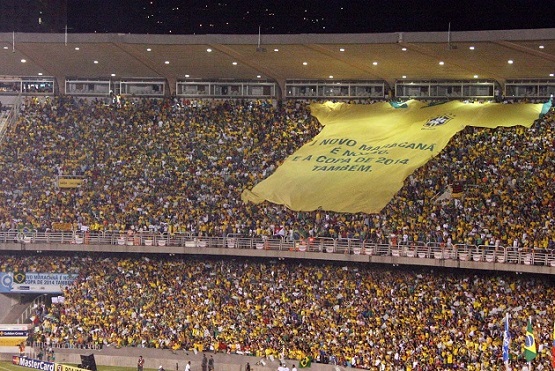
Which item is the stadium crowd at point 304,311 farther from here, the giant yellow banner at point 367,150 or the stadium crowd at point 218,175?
the giant yellow banner at point 367,150

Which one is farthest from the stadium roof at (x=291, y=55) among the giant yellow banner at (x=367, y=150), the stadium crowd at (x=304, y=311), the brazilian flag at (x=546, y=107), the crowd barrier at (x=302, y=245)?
the stadium crowd at (x=304, y=311)

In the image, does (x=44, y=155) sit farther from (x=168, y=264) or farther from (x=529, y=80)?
(x=529, y=80)

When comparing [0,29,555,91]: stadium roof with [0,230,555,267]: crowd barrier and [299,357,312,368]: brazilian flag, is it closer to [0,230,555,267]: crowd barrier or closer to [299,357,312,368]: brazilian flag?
[0,230,555,267]: crowd barrier

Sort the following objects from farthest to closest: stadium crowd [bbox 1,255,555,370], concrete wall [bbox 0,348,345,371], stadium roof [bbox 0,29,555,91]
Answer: stadium roof [bbox 0,29,555,91], concrete wall [bbox 0,348,345,371], stadium crowd [bbox 1,255,555,370]

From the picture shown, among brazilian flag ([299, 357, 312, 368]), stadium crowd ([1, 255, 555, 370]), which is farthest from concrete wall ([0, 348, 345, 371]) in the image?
brazilian flag ([299, 357, 312, 368])

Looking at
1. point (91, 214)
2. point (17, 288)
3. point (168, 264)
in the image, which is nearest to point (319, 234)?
point (168, 264)
